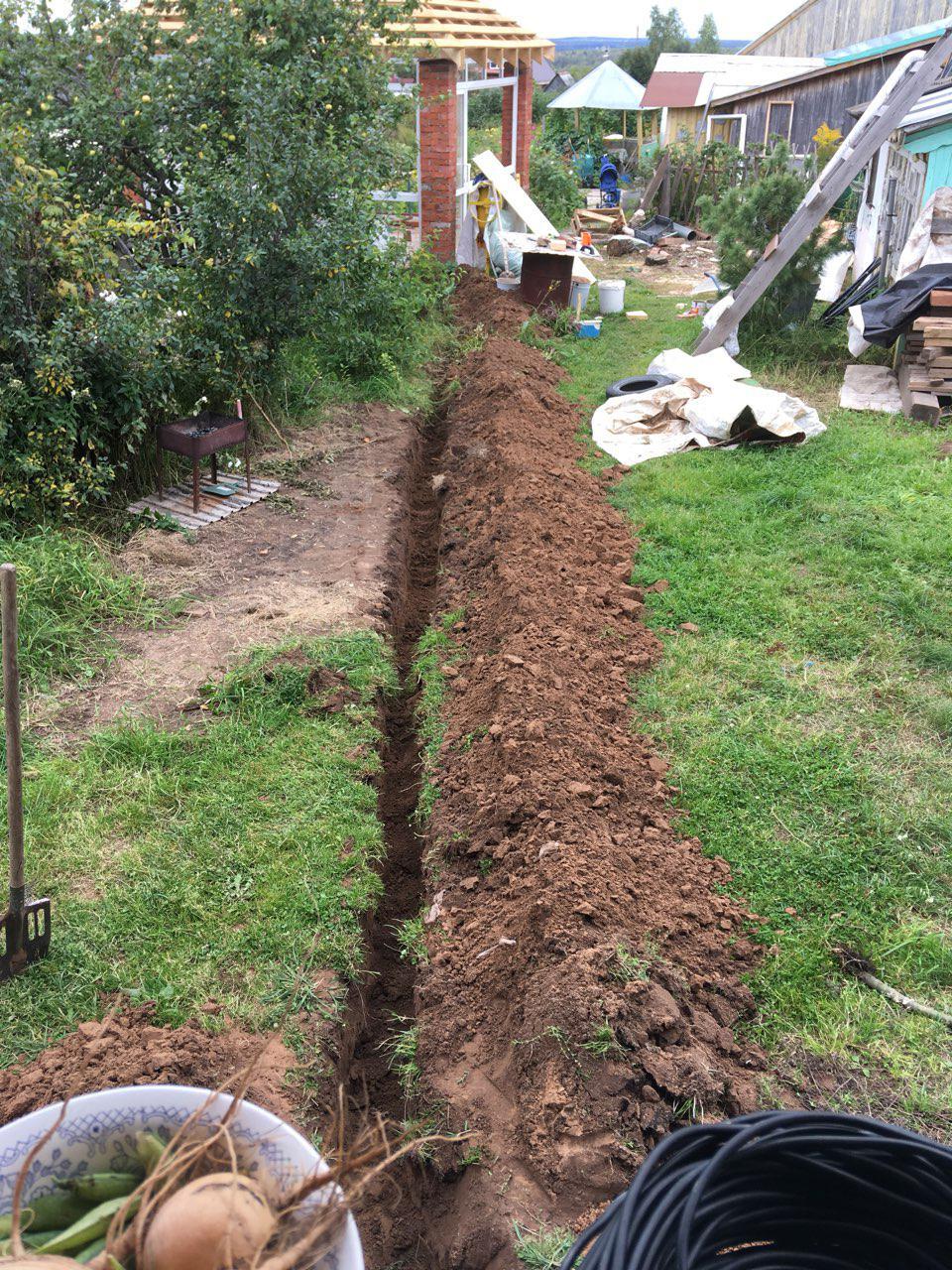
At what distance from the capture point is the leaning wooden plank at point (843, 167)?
9.85 metres

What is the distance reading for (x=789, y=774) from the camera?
15.9 feet

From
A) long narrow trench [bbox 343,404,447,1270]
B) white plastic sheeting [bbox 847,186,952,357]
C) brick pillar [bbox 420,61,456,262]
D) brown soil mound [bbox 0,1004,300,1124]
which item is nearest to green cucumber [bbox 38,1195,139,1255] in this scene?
long narrow trench [bbox 343,404,447,1270]

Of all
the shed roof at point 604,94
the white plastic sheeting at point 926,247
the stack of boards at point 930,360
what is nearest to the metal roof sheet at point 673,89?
the shed roof at point 604,94

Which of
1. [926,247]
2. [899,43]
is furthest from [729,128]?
[926,247]

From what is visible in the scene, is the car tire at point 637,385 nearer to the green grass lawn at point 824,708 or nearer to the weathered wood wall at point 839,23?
the green grass lawn at point 824,708

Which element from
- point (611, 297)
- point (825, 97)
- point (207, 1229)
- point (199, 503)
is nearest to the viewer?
point (207, 1229)

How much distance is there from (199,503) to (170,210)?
10.3 feet

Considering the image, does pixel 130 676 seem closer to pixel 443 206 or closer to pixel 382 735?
pixel 382 735

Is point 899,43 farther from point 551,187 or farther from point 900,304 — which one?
point 900,304

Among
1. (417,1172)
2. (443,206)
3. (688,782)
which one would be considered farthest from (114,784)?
(443,206)

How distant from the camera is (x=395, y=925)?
453 cm

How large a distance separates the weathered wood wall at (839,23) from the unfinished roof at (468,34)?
14763 mm

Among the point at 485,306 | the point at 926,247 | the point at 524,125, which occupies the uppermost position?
the point at 524,125

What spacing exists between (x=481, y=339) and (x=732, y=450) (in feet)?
14.6
